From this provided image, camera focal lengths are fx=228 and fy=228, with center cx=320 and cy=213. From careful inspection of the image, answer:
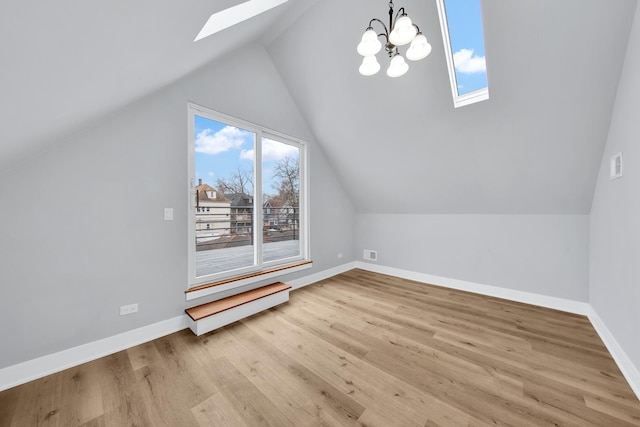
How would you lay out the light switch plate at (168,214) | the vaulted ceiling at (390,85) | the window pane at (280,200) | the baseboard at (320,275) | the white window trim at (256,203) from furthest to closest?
the baseboard at (320,275) < the window pane at (280,200) < the white window trim at (256,203) < the light switch plate at (168,214) < the vaulted ceiling at (390,85)

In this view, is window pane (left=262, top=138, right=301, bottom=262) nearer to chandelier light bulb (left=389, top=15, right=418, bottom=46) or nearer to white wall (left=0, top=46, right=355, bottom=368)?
white wall (left=0, top=46, right=355, bottom=368)

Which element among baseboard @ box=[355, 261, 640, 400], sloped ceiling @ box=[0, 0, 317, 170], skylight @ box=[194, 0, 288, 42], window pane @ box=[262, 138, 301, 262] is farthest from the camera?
window pane @ box=[262, 138, 301, 262]

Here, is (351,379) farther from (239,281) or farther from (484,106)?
(484,106)

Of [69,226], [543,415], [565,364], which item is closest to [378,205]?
[565,364]

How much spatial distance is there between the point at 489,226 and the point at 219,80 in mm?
3979

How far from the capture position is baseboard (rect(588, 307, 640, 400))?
4.99ft

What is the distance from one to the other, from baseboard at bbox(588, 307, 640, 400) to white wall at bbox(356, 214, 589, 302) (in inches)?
17.8

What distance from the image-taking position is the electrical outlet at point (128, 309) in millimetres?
1991

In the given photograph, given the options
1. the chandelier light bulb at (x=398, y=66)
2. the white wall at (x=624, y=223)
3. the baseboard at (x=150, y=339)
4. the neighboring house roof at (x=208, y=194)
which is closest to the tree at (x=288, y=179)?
the neighboring house roof at (x=208, y=194)

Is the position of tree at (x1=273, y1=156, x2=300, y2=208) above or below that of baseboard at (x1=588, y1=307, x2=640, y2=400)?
above

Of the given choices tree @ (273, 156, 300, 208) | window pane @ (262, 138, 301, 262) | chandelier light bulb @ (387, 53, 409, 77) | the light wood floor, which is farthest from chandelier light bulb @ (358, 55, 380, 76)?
the light wood floor

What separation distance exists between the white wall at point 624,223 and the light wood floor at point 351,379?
35cm

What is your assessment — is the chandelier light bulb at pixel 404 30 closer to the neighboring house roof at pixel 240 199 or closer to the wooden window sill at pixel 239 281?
the neighboring house roof at pixel 240 199

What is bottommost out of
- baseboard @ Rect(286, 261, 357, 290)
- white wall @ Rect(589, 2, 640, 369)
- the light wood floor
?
the light wood floor
